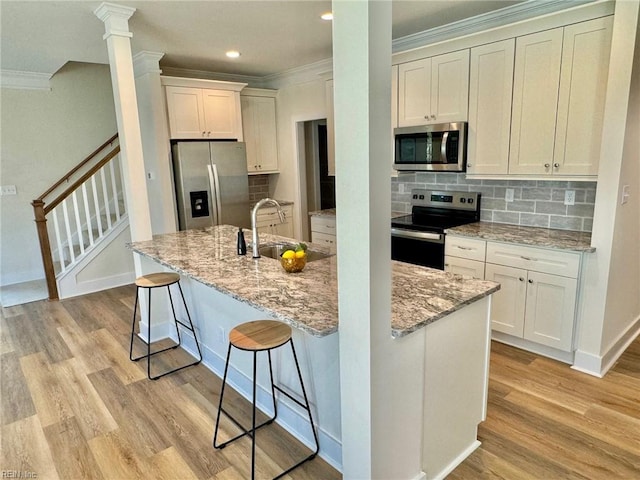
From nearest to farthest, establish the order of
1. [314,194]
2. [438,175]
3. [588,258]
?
[588,258] < [438,175] < [314,194]

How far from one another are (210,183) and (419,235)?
8.36 ft

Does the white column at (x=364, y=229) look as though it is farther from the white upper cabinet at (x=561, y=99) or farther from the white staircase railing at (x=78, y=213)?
the white staircase railing at (x=78, y=213)

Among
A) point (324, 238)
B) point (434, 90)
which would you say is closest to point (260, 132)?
point (324, 238)

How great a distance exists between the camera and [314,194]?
19.3 ft

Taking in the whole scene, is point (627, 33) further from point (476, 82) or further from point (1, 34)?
point (1, 34)

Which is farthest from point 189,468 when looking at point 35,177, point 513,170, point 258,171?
point 35,177

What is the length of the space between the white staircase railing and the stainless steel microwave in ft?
11.7

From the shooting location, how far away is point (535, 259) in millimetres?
2877

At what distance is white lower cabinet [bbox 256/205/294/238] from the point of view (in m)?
5.30

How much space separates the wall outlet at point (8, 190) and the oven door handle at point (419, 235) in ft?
15.8

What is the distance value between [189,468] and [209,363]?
1037mm

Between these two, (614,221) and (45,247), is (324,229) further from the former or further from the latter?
(45,247)

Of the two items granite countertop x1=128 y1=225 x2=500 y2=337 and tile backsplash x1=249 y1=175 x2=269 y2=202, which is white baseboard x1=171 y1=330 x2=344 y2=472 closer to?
granite countertop x1=128 y1=225 x2=500 y2=337

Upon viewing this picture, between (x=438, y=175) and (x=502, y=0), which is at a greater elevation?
(x=502, y=0)
